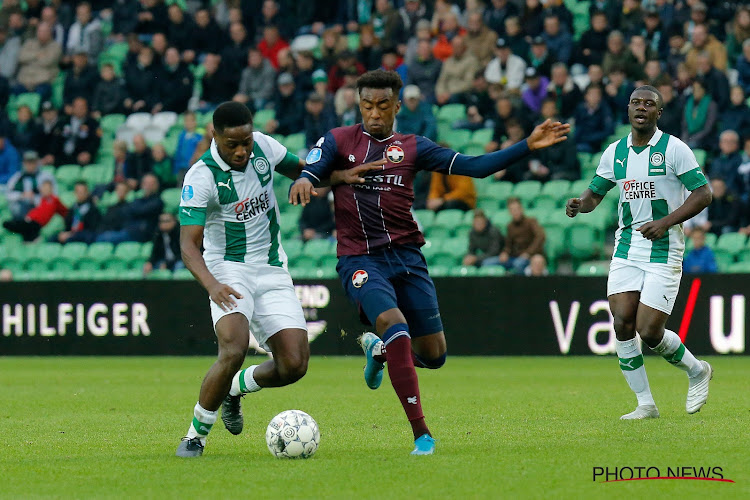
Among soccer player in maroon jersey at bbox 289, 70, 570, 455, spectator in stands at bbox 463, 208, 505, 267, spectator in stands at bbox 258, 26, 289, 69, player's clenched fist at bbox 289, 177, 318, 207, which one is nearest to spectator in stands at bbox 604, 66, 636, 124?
spectator in stands at bbox 463, 208, 505, 267

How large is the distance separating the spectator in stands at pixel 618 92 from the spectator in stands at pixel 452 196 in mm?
2406

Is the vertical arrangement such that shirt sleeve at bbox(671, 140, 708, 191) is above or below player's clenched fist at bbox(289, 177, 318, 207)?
above

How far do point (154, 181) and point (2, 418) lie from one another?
9.90 metres

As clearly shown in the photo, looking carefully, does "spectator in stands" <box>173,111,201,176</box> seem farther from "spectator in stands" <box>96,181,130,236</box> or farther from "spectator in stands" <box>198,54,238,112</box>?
"spectator in stands" <box>198,54,238,112</box>

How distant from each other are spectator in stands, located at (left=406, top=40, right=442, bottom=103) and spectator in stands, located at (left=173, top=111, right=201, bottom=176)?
3.52 meters

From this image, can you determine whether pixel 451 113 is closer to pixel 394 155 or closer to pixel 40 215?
pixel 40 215

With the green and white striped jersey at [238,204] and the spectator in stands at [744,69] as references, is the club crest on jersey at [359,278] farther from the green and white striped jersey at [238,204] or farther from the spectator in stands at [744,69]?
the spectator in stands at [744,69]

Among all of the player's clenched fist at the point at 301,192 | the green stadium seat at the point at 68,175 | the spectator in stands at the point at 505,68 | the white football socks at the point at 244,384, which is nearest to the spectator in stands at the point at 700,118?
the spectator in stands at the point at 505,68

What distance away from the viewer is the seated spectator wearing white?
20.3 m

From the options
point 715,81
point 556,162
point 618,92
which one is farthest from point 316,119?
point 715,81

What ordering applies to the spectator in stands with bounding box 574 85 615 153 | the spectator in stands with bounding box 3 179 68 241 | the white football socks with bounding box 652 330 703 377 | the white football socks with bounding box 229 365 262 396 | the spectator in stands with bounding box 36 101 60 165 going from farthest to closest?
the spectator in stands with bounding box 36 101 60 165, the spectator in stands with bounding box 3 179 68 241, the spectator in stands with bounding box 574 85 615 153, the white football socks with bounding box 652 330 703 377, the white football socks with bounding box 229 365 262 396

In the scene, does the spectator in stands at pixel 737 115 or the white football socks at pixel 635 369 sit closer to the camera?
the white football socks at pixel 635 369

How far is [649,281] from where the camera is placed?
9.24m

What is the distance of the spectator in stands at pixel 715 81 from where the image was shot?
696 inches
